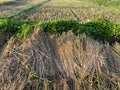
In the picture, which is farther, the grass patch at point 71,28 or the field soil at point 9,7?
the field soil at point 9,7

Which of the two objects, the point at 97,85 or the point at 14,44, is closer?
the point at 97,85

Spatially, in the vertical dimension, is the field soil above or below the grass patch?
below

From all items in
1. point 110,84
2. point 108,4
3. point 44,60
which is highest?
point 44,60

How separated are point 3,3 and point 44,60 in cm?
1865

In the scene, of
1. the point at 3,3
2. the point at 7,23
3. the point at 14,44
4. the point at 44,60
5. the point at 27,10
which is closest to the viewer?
the point at 44,60

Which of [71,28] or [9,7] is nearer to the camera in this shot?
[71,28]

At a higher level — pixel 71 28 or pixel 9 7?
pixel 71 28

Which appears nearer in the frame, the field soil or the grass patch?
the grass patch

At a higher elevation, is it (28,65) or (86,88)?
(28,65)

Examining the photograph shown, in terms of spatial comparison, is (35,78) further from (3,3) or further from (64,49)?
(3,3)

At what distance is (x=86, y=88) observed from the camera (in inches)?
201

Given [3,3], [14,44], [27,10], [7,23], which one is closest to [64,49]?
[14,44]

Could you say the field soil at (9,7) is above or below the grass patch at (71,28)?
below

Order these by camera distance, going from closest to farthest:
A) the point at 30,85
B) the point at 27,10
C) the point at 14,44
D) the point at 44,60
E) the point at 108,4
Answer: the point at 30,85 < the point at 44,60 < the point at 14,44 < the point at 27,10 < the point at 108,4
